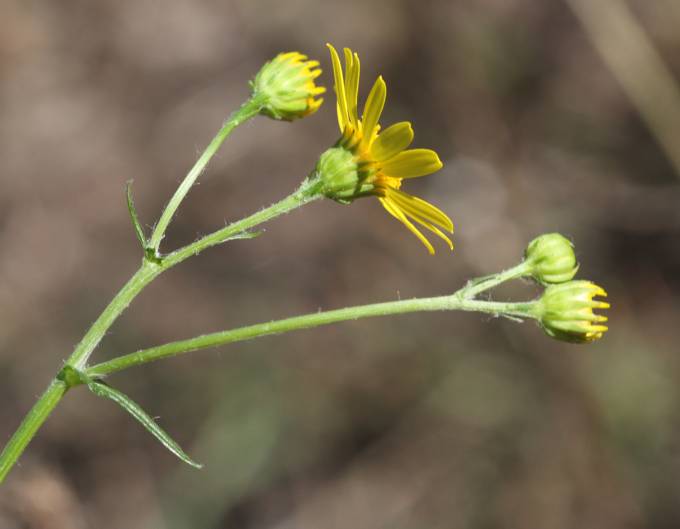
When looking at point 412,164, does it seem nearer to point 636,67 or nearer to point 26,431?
point 26,431

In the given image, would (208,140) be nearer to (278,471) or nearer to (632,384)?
(278,471)

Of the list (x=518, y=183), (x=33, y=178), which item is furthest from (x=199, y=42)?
(x=518, y=183)

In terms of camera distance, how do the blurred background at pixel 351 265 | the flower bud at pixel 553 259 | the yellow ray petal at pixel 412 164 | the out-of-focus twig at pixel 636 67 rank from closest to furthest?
the yellow ray petal at pixel 412 164, the flower bud at pixel 553 259, the blurred background at pixel 351 265, the out-of-focus twig at pixel 636 67

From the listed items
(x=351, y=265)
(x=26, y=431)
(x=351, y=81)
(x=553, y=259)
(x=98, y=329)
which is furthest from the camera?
(x=351, y=265)

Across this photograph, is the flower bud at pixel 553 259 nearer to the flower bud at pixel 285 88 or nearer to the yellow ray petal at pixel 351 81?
the yellow ray petal at pixel 351 81

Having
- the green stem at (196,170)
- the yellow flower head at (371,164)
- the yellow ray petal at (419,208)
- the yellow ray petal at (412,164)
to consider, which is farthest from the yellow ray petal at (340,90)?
the green stem at (196,170)

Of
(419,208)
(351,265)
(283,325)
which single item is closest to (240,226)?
(283,325)

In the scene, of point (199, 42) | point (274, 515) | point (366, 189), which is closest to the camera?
point (366, 189)
